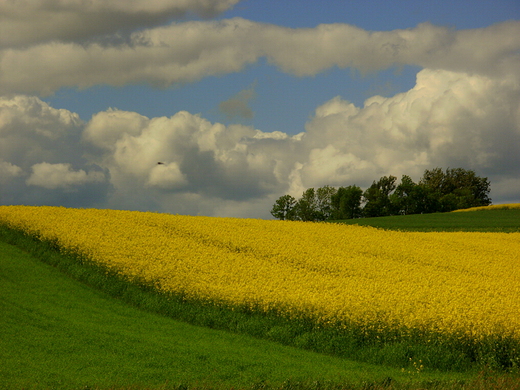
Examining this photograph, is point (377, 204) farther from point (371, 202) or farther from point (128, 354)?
point (128, 354)

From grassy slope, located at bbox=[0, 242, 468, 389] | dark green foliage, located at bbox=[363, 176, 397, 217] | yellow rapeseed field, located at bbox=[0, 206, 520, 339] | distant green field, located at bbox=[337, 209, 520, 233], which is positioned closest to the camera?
grassy slope, located at bbox=[0, 242, 468, 389]

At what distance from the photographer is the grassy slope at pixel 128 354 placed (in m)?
11.1

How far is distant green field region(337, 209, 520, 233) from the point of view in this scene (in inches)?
1775

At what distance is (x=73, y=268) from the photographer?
22.4m

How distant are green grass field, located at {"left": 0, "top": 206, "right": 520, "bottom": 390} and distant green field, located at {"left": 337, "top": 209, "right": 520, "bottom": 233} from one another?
31499 mm

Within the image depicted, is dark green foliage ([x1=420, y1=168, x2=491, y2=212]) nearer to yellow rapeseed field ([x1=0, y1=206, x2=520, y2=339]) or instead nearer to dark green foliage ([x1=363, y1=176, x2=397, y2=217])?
dark green foliage ([x1=363, y1=176, x2=397, y2=217])

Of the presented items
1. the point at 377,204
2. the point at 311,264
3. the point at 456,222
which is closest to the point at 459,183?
the point at 377,204

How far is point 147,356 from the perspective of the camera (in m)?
12.5

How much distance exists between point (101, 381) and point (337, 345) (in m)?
6.96

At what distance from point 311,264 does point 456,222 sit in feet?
100

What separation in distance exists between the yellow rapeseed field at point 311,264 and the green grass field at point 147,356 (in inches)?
68.9

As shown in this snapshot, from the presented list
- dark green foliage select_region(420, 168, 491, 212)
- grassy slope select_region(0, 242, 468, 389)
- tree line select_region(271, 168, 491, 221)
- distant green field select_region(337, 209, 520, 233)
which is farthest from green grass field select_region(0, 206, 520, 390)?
dark green foliage select_region(420, 168, 491, 212)

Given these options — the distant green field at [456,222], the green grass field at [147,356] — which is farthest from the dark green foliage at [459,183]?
the green grass field at [147,356]

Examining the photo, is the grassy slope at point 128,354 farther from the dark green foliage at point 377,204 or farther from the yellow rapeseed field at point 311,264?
the dark green foliage at point 377,204
